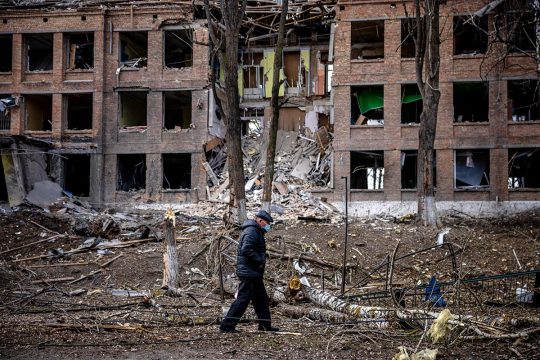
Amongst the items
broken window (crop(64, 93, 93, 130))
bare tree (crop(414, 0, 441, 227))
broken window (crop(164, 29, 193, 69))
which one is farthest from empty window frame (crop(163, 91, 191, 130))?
bare tree (crop(414, 0, 441, 227))

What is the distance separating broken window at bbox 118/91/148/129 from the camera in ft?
107

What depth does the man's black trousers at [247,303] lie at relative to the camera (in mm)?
8039

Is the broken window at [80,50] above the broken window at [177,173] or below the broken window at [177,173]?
above

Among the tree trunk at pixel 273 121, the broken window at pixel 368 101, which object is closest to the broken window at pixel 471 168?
the broken window at pixel 368 101

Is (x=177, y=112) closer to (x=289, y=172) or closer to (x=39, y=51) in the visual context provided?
(x=289, y=172)

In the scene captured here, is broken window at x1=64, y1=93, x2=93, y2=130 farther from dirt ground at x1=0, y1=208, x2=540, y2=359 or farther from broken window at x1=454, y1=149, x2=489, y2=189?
broken window at x1=454, y1=149, x2=489, y2=189

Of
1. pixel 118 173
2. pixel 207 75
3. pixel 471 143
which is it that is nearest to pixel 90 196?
pixel 118 173

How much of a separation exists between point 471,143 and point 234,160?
15286 millimetres

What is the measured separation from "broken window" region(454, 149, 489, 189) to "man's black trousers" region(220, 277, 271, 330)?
2322cm

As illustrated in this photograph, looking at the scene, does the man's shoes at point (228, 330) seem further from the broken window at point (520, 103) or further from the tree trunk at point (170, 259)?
the broken window at point (520, 103)

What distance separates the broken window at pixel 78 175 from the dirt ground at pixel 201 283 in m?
7.93

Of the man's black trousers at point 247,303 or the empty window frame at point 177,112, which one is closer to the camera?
the man's black trousers at point 247,303

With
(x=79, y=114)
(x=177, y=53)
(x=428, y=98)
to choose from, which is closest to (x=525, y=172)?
(x=428, y=98)

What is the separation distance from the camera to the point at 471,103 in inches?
1215
